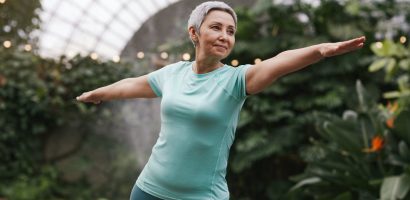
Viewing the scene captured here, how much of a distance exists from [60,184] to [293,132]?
9.38ft

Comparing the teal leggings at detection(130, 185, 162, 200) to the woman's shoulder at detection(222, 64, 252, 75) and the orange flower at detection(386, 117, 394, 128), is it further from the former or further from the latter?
the orange flower at detection(386, 117, 394, 128)

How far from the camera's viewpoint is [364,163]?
4.46m

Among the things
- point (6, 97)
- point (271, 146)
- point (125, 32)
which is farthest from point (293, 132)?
point (125, 32)

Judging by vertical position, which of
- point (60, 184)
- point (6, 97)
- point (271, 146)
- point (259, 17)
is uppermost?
point (259, 17)

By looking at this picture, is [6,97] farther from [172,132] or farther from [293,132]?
[172,132]

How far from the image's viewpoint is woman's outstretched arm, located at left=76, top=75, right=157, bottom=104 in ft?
5.44

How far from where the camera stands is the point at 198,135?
141 cm

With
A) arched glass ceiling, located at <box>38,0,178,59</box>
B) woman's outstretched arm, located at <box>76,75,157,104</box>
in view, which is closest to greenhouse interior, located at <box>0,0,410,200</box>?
arched glass ceiling, located at <box>38,0,178,59</box>

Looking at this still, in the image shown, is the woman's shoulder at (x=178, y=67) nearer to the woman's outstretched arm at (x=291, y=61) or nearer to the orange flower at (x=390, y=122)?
the woman's outstretched arm at (x=291, y=61)

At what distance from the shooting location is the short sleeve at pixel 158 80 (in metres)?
1.60

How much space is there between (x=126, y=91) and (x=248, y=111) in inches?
166

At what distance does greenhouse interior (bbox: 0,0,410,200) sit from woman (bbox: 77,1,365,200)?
10.2 ft

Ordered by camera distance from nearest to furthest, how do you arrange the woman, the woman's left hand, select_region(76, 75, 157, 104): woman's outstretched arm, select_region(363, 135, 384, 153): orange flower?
the woman's left hand → the woman → select_region(76, 75, 157, 104): woman's outstretched arm → select_region(363, 135, 384, 153): orange flower

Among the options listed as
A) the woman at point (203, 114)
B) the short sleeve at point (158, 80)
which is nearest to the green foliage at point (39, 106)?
the short sleeve at point (158, 80)
